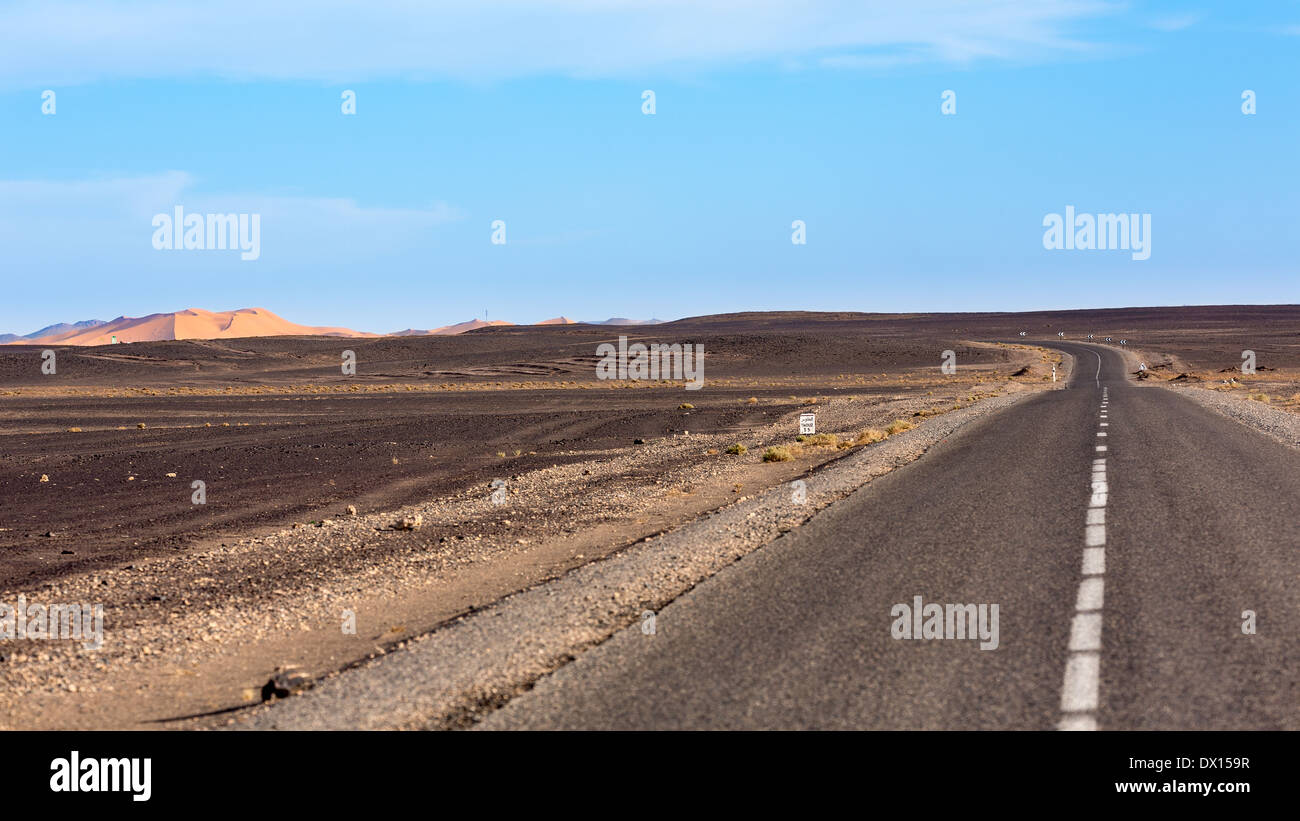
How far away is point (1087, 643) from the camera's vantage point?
6.63 m

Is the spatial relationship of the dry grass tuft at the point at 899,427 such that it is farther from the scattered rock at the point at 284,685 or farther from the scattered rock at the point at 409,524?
the scattered rock at the point at 284,685

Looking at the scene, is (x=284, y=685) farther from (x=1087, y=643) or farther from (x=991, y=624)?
(x=1087, y=643)

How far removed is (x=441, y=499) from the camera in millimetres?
19047

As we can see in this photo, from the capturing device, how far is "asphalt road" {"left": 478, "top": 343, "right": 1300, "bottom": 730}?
5.62 m

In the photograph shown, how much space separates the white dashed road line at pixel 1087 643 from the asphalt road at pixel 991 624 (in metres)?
0.02

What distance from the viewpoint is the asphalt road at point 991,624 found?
18.5ft

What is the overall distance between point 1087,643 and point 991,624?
29.8 inches

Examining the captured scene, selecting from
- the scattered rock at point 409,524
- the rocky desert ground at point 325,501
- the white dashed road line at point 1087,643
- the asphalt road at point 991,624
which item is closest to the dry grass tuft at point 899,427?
the rocky desert ground at point 325,501

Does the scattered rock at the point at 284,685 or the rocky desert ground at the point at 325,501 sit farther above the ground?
the scattered rock at the point at 284,685

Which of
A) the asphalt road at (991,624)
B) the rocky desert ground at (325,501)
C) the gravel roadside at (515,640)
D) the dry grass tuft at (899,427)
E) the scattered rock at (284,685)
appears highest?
the asphalt road at (991,624)

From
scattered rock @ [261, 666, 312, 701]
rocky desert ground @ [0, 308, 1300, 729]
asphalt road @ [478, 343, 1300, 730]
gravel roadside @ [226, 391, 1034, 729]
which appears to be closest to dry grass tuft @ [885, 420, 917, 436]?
rocky desert ground @ [0, 308, 1300, 729]

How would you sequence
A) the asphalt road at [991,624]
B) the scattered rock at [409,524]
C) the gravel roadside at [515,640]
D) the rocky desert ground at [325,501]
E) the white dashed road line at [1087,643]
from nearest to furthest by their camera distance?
the white dashed road line at [1087,643] → the asphalt road at [991,624] → the gravel roadside at [515,640] → the rocky desert ground at [325,501] → the scattered rock at [409,524]

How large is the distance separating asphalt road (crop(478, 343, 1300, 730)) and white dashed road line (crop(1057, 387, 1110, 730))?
2cm
